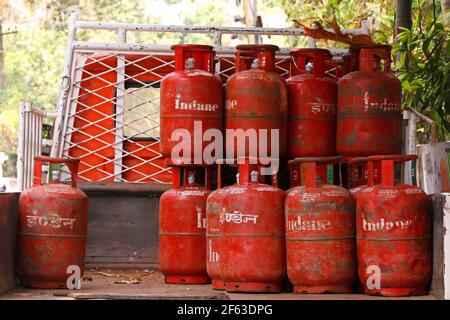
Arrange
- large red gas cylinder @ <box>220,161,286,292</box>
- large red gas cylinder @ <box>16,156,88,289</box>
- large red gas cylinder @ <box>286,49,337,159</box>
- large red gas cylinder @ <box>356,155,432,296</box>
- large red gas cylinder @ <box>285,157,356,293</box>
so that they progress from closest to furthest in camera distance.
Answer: large red gas cylinder @ <box>356,155,432,296</box> → large red gas cylinder @ <box>285,157,356,293</box> → large red gas cylinder @ <box>220,161,286,292</box> → large red gas cylinder @ <box>16,156,88,289</box> → large red gas cylinder @ <box>286,49,337,159</box>

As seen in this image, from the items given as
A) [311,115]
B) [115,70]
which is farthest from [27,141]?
[311,115]

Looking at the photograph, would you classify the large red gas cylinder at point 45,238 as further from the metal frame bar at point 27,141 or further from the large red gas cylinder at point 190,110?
the metal frame bar at point 27,141

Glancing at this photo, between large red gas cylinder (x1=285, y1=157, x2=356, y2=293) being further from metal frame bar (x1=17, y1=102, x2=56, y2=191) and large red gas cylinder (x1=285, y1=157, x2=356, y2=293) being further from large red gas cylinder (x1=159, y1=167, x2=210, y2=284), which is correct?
metal frame bar (x1=17, y1=102, x2=56, y2=191)

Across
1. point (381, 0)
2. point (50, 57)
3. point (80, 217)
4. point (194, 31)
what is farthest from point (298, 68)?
point (50, 57)

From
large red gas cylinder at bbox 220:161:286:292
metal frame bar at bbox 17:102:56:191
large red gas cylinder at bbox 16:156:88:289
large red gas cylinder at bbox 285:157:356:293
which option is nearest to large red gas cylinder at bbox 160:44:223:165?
large red gas cylinder at bbox 220:161:286:292

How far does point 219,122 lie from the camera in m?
6.82

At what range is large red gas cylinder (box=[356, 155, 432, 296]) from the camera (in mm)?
5703

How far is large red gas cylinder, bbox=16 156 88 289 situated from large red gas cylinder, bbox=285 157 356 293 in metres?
1.50

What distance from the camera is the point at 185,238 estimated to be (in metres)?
6.82

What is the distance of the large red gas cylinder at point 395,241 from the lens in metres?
5.70

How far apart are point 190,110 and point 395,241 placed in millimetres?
1861

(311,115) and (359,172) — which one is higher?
(311,115)

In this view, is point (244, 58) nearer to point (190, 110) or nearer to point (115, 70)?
point (190, 110)
